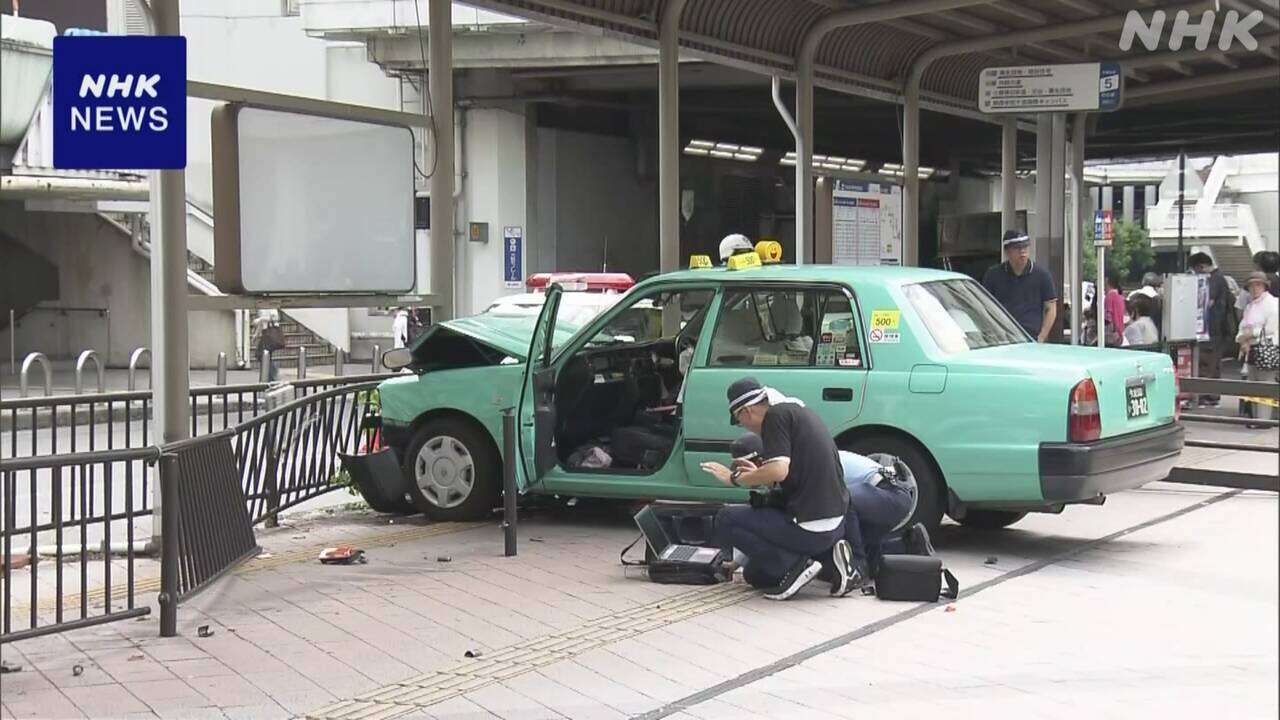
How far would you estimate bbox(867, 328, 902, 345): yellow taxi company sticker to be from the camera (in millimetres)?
8547

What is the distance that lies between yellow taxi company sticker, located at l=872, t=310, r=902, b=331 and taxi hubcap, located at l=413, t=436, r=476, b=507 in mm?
2871

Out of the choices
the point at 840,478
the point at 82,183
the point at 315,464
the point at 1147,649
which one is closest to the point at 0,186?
the point at 82,183

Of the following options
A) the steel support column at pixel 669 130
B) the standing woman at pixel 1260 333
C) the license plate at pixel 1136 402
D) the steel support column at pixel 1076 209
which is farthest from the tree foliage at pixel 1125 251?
the license plate at pixel 1136 402

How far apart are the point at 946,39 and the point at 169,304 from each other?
1054cm

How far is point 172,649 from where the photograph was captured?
646cm

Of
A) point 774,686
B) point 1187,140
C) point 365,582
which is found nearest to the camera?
point 774,686

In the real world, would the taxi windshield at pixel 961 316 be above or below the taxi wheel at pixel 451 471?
above

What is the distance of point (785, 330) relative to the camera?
899 cm

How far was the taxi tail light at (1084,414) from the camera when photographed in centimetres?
798

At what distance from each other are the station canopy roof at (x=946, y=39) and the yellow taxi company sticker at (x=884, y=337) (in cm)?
427

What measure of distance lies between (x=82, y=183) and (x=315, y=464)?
1813cm

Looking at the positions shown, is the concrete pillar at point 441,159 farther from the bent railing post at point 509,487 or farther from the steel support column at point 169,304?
the steel support column at point 169,304

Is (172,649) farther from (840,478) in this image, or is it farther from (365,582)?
(840,478)
